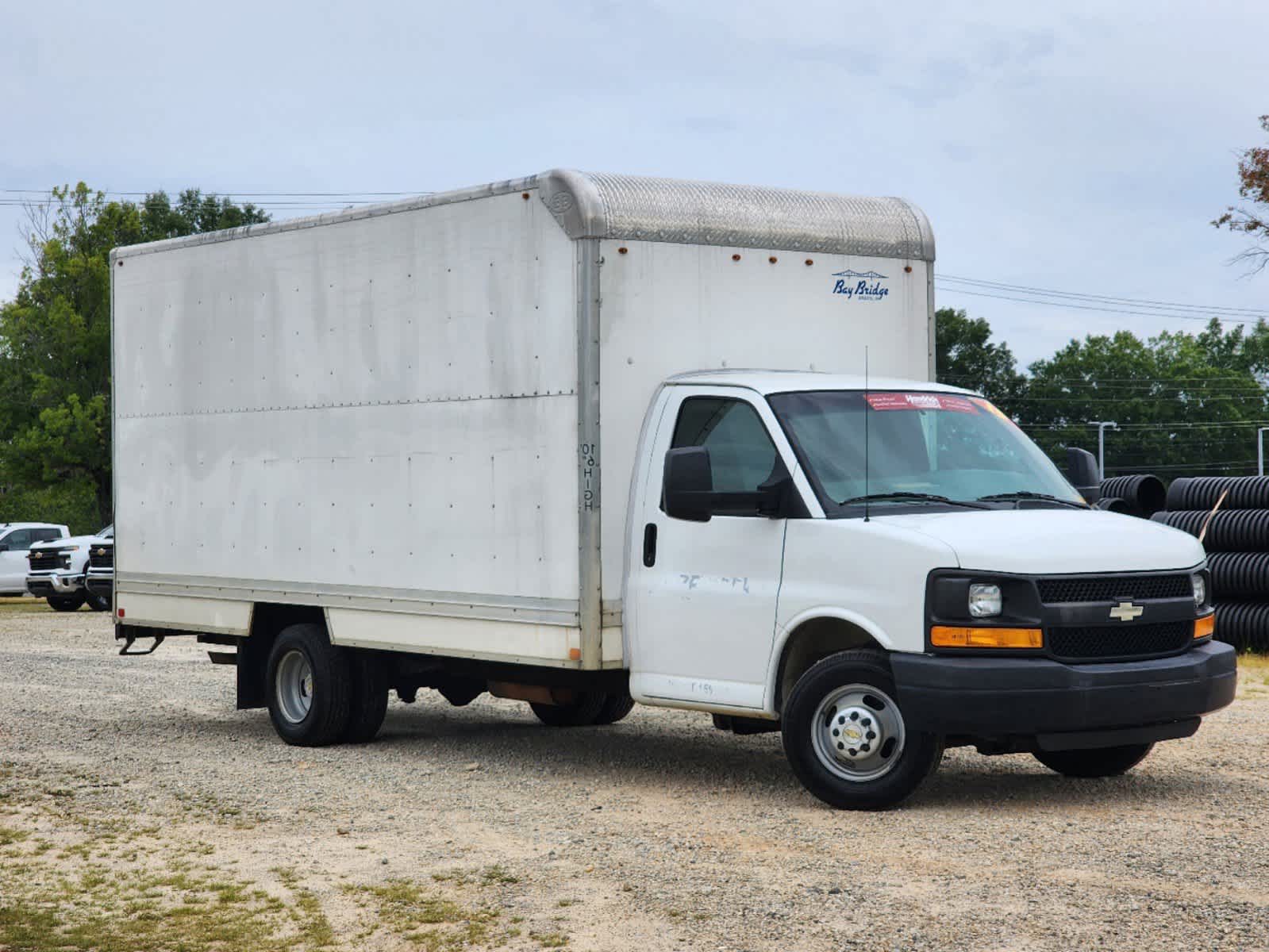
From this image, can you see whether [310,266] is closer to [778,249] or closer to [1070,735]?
[778,249]

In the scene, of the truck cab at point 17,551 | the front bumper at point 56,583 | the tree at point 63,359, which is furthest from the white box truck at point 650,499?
the tree at point 63,359

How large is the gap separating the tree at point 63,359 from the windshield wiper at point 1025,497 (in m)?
40.8

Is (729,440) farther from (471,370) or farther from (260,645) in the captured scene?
(260,645)

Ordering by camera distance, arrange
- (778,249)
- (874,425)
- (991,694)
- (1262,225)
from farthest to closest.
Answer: (1262,225) < (778,249) < (874,425) < (991,694)

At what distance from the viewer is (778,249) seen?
34.8 ft

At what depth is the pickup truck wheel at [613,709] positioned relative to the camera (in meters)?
13.1

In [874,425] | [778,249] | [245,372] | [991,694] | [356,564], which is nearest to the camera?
[991,694]

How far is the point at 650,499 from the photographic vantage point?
32.0 feet

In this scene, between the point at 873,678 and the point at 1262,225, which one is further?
the point at 1262,225

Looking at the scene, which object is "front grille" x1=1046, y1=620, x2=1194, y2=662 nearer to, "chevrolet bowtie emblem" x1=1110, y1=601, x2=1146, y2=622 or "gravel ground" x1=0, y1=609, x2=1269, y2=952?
"chevrolet bowtie emblem" x1=1110, y1=601, x2=1146, y2=622

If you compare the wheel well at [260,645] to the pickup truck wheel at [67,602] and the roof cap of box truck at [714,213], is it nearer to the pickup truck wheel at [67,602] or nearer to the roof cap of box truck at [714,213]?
the roof cap of box truck at [714,213]

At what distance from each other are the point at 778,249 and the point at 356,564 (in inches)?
134

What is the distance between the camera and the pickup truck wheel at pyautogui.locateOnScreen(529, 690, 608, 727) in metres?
13.1

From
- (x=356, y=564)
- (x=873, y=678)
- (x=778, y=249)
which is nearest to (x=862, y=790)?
(x=873, y=678)
